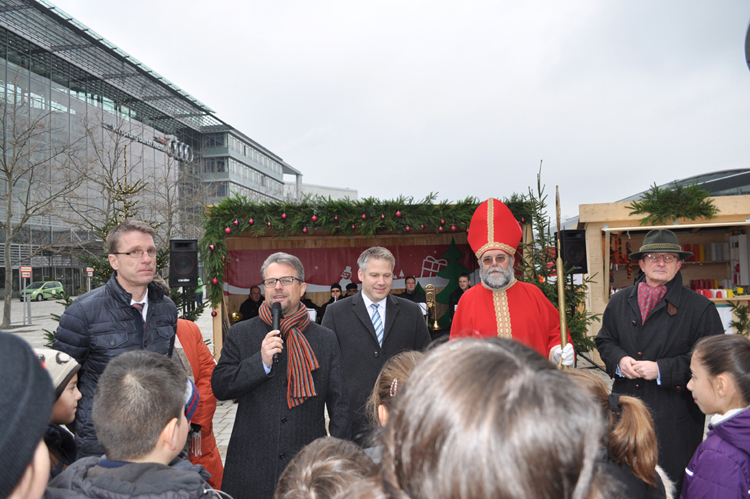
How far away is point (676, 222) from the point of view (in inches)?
312

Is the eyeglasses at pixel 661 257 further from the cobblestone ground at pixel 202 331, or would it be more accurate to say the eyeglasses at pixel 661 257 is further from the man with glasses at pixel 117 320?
the cobblestone ground at pixel 202 331

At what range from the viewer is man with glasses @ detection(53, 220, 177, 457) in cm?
233

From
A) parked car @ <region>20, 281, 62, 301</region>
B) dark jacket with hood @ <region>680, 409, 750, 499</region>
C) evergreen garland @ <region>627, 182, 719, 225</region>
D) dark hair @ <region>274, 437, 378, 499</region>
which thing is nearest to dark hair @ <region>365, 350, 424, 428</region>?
dark hair @ <region>274, 437, 378, 499</region>

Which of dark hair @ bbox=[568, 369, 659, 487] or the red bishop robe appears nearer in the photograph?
dark hair @ bbox=[568, 369, 659, 487]

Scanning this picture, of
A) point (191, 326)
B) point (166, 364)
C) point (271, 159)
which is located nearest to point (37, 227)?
point (191, 326)

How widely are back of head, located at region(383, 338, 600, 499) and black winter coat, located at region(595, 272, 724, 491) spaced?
2.83 metres

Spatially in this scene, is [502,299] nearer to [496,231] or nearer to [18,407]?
[496,231]

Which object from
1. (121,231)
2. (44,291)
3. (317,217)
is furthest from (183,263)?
(44,291)

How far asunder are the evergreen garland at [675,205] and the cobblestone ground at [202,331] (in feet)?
9.89

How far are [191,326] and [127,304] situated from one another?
0.63 meters

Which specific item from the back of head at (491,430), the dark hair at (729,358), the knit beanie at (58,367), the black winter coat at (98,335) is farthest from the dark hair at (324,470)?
the dark hair at (729,358)

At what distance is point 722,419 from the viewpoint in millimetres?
2002

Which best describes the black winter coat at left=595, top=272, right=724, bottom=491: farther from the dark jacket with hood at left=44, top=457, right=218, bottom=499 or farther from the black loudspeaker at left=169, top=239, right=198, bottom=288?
the black loudspeaker at left=169, top=239, right=198, bottom=288

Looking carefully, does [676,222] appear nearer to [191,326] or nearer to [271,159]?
[191,326]
